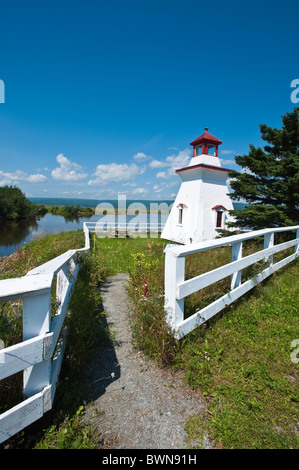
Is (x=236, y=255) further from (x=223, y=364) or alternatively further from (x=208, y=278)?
(x=223, y=364)

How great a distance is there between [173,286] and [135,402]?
3.86 feet

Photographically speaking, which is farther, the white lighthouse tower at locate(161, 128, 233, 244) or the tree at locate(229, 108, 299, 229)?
the white lighthouse tower at locate(161, 128, 233, 244)

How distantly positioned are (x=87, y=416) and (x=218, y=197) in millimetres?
12203

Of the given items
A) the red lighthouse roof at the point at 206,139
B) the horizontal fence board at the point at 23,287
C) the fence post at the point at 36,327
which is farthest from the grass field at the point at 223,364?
the red lighthouse roof at the point at 206,139

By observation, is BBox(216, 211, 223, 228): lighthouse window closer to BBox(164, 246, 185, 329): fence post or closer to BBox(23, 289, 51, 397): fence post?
BBox(164, 246, 185, 329): fence post

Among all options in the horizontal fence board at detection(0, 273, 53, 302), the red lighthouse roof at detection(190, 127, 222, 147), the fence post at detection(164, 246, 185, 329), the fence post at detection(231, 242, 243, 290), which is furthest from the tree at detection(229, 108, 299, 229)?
the horizontal fence board at detection(0, 273, 53, 302)

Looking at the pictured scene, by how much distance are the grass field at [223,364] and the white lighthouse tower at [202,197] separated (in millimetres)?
8188

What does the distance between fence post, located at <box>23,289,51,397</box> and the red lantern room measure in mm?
12907

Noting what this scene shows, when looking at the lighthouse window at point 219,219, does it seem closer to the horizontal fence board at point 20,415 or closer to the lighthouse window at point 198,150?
the lighthouse window at point 198,150

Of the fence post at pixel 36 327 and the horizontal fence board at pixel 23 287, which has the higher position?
the horizontal fence board at pixel 23 287

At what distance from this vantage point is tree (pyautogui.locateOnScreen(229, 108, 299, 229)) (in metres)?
7.60

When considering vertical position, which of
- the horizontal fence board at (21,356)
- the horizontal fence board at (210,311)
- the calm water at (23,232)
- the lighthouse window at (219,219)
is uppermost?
the lighthouse window at (219,219)

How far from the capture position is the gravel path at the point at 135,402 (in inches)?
68.8

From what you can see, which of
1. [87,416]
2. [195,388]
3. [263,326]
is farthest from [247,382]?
[87,416]
